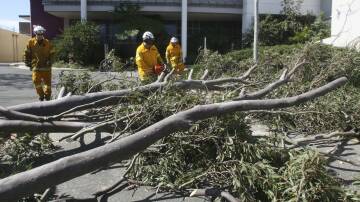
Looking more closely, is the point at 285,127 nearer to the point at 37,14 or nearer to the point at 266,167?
the point at 266,167

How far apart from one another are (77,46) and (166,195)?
2334cm

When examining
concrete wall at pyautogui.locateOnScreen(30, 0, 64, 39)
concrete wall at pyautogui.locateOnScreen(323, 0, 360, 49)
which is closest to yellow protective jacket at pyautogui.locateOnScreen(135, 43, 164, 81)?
concrete wall at pyautogui.locateOnScreen(323, 0, 360, 49)

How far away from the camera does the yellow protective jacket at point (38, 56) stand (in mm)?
10320

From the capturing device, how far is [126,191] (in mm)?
4332

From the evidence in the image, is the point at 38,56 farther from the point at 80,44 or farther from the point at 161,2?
the point at 161,2

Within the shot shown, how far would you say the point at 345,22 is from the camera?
14.1 m

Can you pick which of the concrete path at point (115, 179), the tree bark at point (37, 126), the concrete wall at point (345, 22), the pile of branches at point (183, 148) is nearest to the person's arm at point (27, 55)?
the concrete path at point (115, 179)

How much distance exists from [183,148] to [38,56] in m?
6.76

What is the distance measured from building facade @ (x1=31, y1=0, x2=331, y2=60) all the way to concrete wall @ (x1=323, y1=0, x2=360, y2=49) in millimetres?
13472

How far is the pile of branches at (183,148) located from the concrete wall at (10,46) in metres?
40.9

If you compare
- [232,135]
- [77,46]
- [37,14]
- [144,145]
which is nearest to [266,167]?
[232,135]

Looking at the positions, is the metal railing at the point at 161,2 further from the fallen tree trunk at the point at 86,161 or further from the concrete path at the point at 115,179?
the fallen tree trunk at the point at 86,161

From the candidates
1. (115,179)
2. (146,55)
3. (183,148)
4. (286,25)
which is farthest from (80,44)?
(183,148)

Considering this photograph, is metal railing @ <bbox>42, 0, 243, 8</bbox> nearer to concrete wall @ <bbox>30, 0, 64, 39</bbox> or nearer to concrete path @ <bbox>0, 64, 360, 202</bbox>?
concrete wall @ <bbox>30, 0, 64, 39</bbox>
